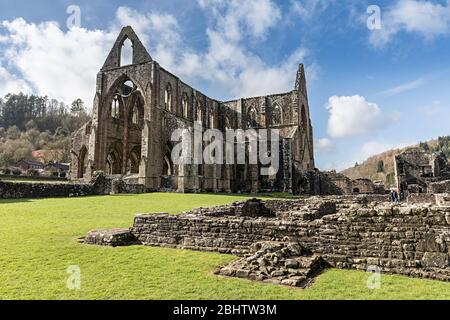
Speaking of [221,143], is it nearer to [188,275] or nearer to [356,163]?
[188,275]

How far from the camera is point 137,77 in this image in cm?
3322

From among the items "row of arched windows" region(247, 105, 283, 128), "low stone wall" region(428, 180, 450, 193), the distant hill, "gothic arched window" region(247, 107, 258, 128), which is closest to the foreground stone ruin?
"low stone wall" region(428, 180, 450, 193)

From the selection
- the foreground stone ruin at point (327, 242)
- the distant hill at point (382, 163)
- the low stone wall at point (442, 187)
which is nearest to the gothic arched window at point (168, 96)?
the low stone wall at point (442, 187)

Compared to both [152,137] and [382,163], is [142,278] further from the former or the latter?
[382,163]

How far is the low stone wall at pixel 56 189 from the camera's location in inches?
742

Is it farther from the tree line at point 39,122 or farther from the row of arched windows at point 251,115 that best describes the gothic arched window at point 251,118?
the tree line at point 39,122

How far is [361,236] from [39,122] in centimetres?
9533

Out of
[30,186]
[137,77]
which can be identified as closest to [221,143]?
[137,77]

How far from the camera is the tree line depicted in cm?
7250

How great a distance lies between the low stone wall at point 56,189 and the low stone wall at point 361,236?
52.2 feet

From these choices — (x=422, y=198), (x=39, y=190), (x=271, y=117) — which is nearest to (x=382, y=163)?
(x=271, y=117)

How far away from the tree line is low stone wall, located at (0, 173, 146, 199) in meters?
47.9

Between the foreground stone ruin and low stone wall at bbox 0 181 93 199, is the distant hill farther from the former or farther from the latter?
the foreground stone ruin
